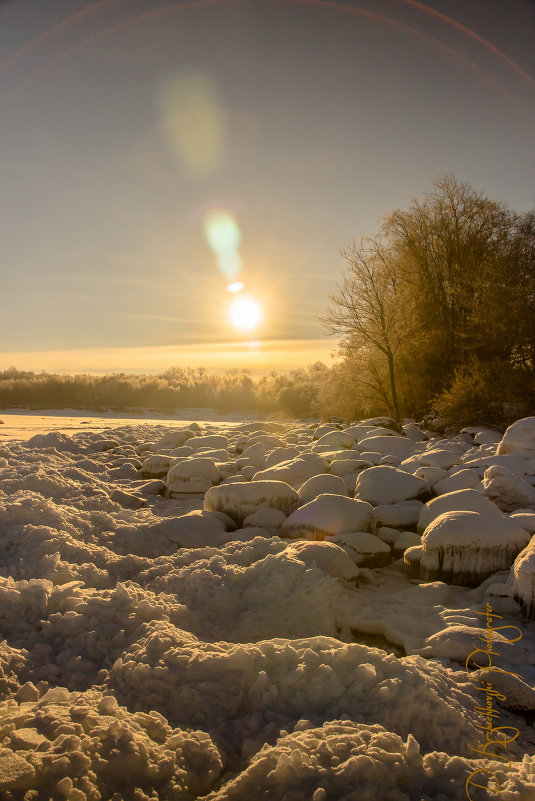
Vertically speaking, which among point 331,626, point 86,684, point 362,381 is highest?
point 362,381

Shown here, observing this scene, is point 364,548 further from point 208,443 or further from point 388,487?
point 208,443

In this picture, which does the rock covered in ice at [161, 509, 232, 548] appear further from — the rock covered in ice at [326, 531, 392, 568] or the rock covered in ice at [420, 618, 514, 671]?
the rock covered in ice at [420, 618, 514, 671]

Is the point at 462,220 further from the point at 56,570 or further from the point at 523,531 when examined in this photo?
the point at 56,570

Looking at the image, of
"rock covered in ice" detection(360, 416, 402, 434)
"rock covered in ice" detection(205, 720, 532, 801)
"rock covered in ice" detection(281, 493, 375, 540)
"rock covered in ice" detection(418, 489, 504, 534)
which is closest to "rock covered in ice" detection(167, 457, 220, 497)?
A: "rock covered in ice" detection(281, 493, 375, 540)

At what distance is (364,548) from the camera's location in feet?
13.9

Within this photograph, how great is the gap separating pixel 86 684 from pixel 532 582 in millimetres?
2569

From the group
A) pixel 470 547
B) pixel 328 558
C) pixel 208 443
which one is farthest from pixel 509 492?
pixel 208 443

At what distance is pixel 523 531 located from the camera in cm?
390

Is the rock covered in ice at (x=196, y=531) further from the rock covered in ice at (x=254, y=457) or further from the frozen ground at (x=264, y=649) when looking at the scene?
the rock covered in ice at (x=254, y=457)

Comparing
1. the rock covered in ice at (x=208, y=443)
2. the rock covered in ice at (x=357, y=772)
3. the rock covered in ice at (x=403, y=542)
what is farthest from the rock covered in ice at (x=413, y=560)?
the rock covered in ice at (x=208, y=443)

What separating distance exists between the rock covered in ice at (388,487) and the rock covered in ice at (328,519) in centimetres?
85

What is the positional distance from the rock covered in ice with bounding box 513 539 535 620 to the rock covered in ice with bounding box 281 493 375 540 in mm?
1564

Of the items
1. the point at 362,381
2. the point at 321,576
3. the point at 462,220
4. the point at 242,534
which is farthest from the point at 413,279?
the point at 321,576

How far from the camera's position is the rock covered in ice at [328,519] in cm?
452
